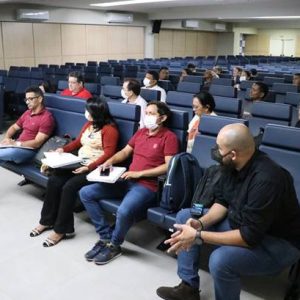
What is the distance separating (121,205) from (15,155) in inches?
54.0

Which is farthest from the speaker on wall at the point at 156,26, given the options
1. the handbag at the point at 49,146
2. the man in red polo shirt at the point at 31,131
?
the handbag at the point at 49,146

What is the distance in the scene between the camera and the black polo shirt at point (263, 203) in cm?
166

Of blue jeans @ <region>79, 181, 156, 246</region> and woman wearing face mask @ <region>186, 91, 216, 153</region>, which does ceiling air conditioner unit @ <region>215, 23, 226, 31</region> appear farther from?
blue jeans @ <region>79, 181, 156, 246</region>

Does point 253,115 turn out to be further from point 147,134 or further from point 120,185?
point 120,185

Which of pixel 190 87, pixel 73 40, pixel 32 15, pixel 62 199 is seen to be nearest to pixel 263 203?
pixel 62 199

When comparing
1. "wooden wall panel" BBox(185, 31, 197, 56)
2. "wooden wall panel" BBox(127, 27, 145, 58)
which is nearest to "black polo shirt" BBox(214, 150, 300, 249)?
"wooden wall panel" BBox(127, 27, 145, 58)

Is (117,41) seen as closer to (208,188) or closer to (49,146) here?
(49,146)

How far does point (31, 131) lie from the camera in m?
3.54

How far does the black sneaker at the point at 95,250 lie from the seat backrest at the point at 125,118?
879 mm

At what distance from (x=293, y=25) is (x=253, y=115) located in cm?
1993

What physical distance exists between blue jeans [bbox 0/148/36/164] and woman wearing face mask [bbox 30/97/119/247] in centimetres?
41

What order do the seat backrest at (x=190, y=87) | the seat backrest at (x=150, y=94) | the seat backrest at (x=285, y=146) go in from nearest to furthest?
the seat backrest at (x=285, y=146) < the seat backrest at (x=150, y=94) < the seat backrest at (x=190, y=87)

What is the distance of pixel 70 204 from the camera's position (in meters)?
2.70

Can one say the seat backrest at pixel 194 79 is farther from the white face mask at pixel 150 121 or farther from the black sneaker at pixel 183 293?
the black sneaker at pixel 183 293
